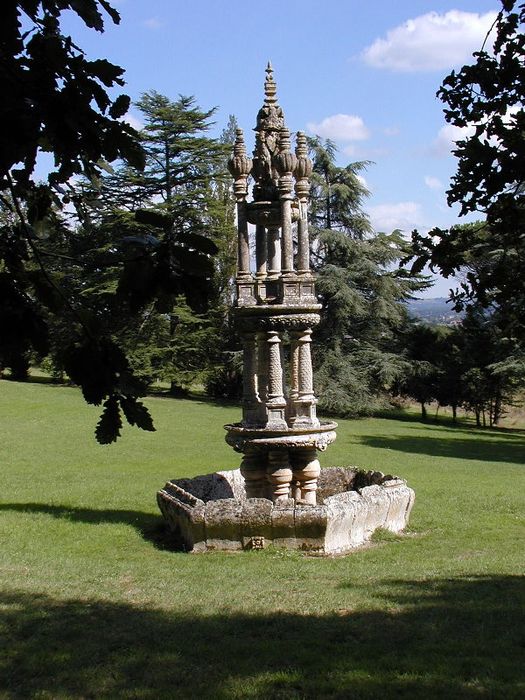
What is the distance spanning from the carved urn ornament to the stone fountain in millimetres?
14

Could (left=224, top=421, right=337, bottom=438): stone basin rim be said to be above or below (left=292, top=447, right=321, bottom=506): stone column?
above

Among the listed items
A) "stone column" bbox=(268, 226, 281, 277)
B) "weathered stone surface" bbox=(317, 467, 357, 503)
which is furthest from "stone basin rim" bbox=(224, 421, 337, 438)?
"weathered stone surface" bbox=(317, 467, 357, 503)

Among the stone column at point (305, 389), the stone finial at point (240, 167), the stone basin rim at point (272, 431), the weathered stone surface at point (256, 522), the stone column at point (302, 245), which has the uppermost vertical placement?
the stone finial at point (240, 167)

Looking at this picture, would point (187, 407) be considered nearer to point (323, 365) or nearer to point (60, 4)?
point (323, 365)

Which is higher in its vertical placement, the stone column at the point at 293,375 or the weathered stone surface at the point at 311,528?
the stone column at the point at 293,375

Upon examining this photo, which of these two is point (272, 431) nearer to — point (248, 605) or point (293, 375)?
point (293, 375)

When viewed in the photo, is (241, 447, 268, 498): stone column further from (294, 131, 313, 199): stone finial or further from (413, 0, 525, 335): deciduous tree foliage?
(413, 0, 525, 335): deciduous tree foliage

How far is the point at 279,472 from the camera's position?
455 inches

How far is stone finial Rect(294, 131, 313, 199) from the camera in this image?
12195 mm

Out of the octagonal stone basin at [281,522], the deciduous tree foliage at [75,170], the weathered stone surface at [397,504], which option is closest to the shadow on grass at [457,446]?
the weathered stone surface at [397,504]

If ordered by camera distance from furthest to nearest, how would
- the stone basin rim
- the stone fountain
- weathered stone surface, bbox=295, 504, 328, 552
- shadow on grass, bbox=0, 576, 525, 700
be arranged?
the stone basin rim
the stone fountain
weathered stone surface, bbox=295, 504, 328, 552
shadow on grass, bbox=0, 576, 525, 700

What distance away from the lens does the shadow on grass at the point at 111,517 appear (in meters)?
11.6

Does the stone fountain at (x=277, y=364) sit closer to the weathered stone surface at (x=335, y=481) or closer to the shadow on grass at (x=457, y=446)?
the weathered stone surface at (x=335, y=481)

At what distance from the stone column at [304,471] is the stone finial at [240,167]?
3.85 meters
